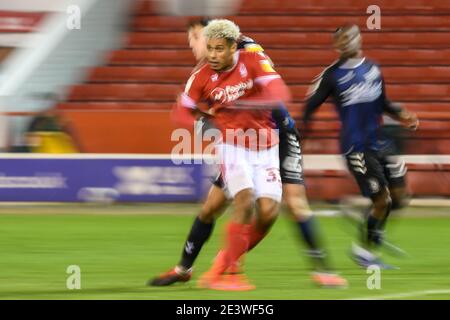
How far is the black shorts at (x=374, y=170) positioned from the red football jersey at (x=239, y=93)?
1823mm

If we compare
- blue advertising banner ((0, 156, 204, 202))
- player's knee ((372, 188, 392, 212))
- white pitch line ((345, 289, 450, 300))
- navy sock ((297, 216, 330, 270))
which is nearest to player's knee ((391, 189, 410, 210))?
player's knee ((372, 188, 392, 212))

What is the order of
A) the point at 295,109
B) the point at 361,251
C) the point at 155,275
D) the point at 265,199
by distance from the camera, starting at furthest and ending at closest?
1. the point at 295,109
2. the point at 361,251
3. the point at 155,275
4. the point at 265,199

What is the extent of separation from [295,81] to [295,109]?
1.19 metres

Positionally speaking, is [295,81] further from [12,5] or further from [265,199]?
[265,199]

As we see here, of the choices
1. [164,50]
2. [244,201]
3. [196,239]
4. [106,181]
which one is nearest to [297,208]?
[244,201]

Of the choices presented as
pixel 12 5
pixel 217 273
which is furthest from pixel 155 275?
pixel 12 5

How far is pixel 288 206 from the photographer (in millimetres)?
8445

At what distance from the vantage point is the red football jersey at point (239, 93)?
8.12 metres

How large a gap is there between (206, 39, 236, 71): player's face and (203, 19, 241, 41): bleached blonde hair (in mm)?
32

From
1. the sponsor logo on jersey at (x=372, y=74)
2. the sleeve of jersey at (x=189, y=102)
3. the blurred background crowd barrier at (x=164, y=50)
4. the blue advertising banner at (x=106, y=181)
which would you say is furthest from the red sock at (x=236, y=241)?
the blurred background crowd barrier at (x=164, y=50)

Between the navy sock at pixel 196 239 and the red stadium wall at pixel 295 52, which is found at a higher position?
the red stadium wall at pixel 295 52

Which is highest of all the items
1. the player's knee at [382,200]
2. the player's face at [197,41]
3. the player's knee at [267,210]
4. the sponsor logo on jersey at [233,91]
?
the player's face at [197,41]

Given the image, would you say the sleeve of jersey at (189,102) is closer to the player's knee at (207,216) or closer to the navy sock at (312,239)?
the player's knee at (207,216)

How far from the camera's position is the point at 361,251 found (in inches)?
387
